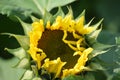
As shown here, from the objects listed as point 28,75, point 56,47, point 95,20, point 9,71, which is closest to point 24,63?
point 28,75

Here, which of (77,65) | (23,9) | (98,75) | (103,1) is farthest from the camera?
(103,1)

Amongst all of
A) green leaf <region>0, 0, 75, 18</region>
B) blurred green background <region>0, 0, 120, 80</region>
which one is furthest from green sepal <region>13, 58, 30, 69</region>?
blurred green background <region>0, 0, 120, 80</region>

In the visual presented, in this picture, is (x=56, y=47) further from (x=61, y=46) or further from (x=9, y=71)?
(x=9, y=71)

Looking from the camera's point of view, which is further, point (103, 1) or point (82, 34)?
point (103, 1)

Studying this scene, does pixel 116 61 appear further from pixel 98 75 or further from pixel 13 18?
pixel 13 18

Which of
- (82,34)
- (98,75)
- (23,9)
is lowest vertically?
(98,75)

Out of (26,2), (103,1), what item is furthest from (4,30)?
(103,1)

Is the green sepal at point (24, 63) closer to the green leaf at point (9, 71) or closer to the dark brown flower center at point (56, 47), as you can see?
the dark brown flower center at point (56, 47)
